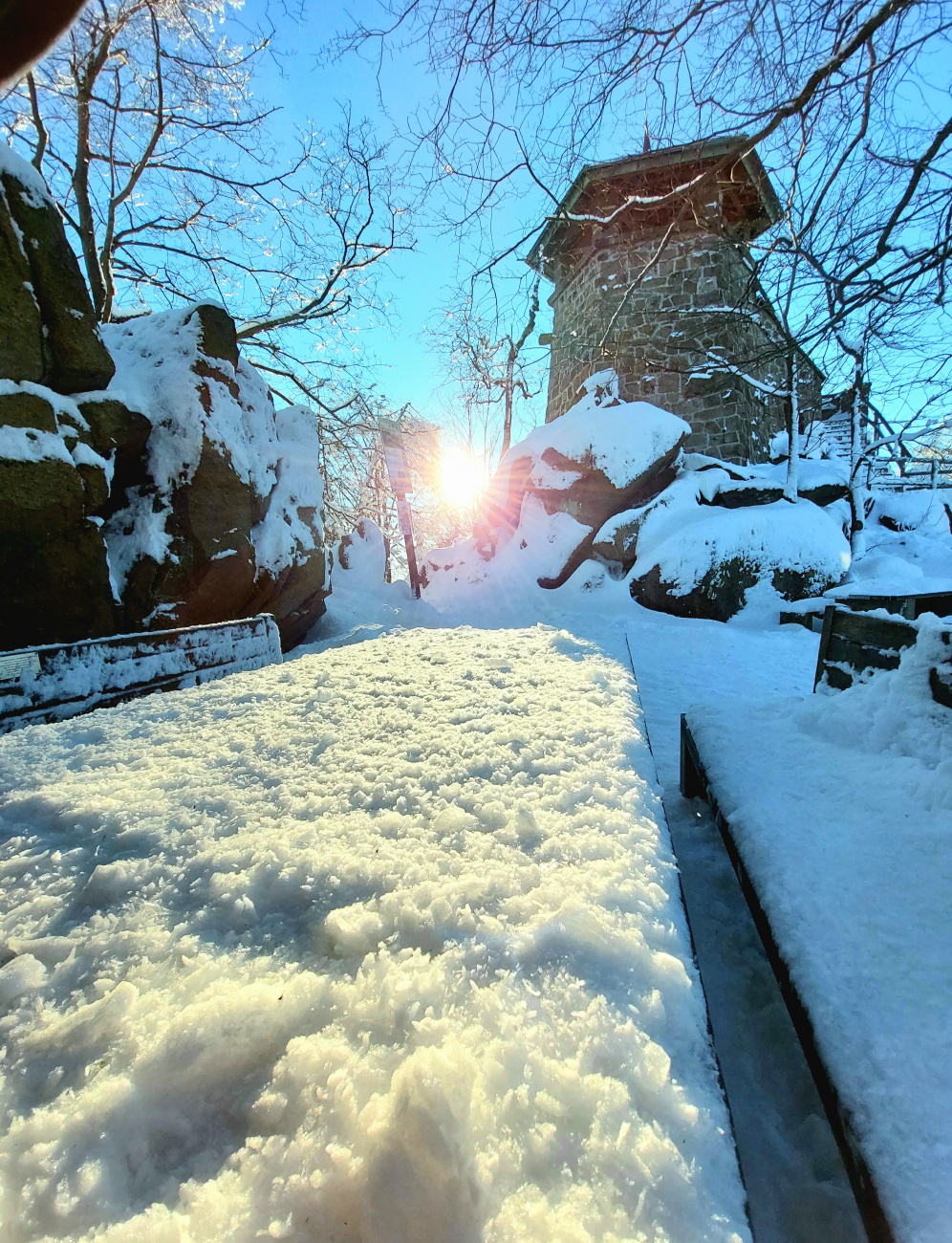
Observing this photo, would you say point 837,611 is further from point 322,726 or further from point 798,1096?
point 322,726

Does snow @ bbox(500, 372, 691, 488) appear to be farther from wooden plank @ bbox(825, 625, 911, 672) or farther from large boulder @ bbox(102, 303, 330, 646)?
wooden plank @ bbox(825, 625, 911, 672)

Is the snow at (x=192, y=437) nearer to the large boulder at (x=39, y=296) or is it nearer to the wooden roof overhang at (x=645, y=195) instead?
the large boulder at (x=39, y=296)

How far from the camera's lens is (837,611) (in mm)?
2492

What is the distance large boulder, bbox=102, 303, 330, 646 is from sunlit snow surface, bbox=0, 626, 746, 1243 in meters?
3.48

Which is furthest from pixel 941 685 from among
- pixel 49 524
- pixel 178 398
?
pixel 178 398

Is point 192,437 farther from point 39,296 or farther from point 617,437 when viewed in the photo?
point 617,437

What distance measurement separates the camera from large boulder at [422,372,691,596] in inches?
345

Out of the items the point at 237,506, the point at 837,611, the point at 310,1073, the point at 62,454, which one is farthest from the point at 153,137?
the point at 310,1073

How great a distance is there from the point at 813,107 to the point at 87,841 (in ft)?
15.0

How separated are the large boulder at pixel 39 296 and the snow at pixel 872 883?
5055 millimetres

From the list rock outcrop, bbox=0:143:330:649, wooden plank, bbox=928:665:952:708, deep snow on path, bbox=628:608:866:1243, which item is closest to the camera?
deep snow on path, bbox=628:608:866:1243

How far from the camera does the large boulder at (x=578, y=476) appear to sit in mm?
8773

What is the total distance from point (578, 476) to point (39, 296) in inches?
285

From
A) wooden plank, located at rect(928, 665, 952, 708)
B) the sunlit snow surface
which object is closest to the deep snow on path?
the sunlit snow surface
